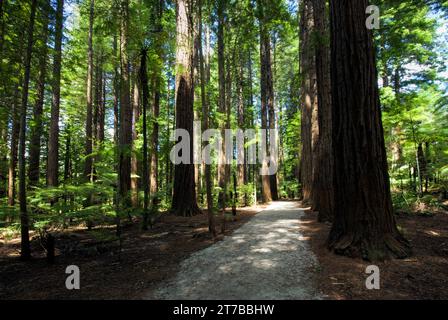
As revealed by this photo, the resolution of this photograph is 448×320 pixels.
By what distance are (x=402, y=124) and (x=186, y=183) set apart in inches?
351

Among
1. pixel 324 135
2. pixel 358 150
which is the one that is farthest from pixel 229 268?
pixel 324 135

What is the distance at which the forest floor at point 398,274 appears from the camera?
9.19 ft

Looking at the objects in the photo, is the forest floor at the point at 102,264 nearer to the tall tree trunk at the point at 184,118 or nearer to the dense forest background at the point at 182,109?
the dense forest background at the point at 182,109

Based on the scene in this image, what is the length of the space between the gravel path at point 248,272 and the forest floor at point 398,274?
229 mm

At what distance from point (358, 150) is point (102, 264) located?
197 inches

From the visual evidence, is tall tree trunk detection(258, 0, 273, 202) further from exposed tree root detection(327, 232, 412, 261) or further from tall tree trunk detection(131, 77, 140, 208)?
exposed tree root detection(327, 232, 412, 261)

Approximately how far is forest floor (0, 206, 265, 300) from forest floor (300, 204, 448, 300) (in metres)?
2.32

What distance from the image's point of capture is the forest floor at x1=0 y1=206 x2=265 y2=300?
3.32 meters

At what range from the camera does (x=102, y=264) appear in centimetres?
445

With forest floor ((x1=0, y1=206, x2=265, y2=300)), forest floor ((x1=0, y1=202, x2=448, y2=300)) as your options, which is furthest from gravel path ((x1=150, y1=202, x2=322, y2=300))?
forest floor ((x1=0, y1=206, x2=265, y2=300))

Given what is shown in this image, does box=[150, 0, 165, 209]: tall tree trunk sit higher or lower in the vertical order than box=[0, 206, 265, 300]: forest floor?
higher
